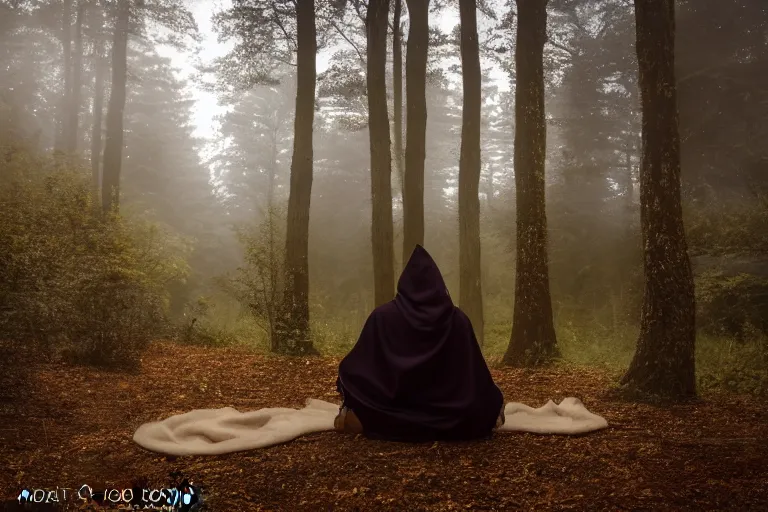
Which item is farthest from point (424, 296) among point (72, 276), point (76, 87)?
point (76, 87)

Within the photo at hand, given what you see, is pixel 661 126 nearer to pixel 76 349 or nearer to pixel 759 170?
pixel 76 349

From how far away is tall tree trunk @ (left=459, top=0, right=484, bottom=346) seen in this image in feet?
49.1

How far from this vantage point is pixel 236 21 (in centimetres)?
1565

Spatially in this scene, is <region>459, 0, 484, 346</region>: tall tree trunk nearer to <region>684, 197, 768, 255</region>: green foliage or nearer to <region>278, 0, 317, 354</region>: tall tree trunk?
<region>278, 0, 317, 354</region>: tall tree trunk

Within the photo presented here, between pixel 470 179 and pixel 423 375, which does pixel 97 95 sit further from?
pixel 423 375

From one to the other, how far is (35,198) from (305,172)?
6813 mm

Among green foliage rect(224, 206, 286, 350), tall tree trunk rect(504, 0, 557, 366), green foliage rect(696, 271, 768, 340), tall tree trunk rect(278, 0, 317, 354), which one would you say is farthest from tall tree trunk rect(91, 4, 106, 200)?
green foliage rect(696, 271, 768, 340)

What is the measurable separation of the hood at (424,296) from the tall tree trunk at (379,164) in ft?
26.7

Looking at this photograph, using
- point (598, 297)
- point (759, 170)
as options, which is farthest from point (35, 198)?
point (759, 170)

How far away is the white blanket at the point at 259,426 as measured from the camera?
5477 mm

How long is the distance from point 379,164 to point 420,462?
9.85m

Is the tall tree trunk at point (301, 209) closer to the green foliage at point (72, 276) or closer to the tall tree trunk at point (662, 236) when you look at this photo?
the green foliage at point (72, 276)

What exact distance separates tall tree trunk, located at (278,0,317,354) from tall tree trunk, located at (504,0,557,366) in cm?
469

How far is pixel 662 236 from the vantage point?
7828mm
